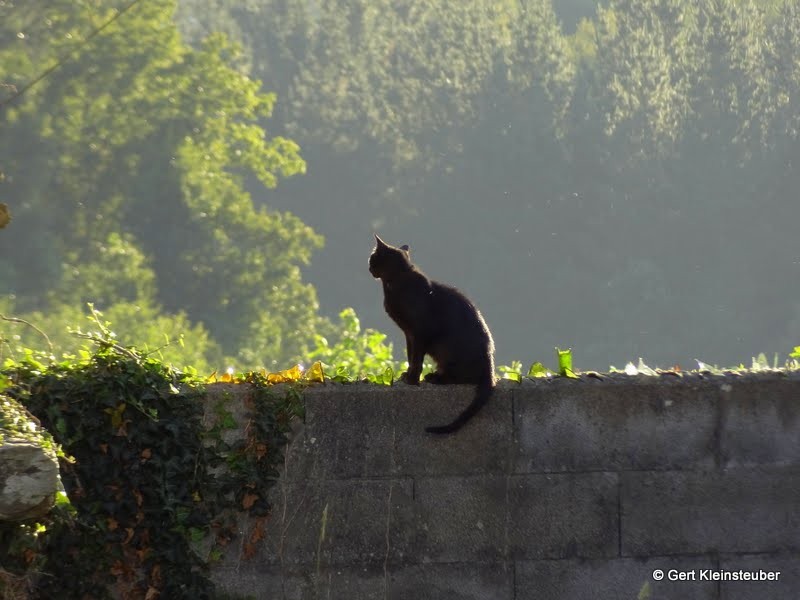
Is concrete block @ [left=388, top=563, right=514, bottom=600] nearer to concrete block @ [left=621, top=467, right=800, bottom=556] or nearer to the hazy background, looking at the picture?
concrete block @ [left=621, top=467, right=800, bottom=556]

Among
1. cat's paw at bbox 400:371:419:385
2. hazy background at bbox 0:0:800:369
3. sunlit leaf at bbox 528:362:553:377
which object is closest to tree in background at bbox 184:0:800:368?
hazy background at bbox 0:0:800:369

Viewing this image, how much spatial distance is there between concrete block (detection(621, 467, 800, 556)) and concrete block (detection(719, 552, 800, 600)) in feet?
0.12

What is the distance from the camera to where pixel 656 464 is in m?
4.59

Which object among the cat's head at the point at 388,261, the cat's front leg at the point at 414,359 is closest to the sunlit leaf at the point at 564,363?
the cat's front leg at the point at 414,359

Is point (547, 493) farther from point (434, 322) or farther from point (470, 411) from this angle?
point (434, 322)

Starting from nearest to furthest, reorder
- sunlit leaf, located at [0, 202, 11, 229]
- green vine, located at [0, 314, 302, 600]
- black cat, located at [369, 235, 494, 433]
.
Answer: green vine, located at [0, 314, 302, 600] → sunlit leaf, located at [0, 202, 11, 229] → black cat, located at [369, 235, 494, 433]

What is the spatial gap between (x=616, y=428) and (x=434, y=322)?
4.25ft

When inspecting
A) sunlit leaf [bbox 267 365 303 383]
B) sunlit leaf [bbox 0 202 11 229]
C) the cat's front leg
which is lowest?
sunlit leaf [bbox 267 365 303 383]

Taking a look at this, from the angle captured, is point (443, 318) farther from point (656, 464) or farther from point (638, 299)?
point (638, 299)

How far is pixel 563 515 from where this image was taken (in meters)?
4.54

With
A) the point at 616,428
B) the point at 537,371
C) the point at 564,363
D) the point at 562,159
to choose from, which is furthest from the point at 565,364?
the point at 562,159

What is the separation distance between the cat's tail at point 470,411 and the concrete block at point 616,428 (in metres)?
0.13

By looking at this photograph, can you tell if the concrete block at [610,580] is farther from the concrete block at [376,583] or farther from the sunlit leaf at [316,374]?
the sunlit leaf at [316,374]

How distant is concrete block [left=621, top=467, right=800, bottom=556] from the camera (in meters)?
4.56
